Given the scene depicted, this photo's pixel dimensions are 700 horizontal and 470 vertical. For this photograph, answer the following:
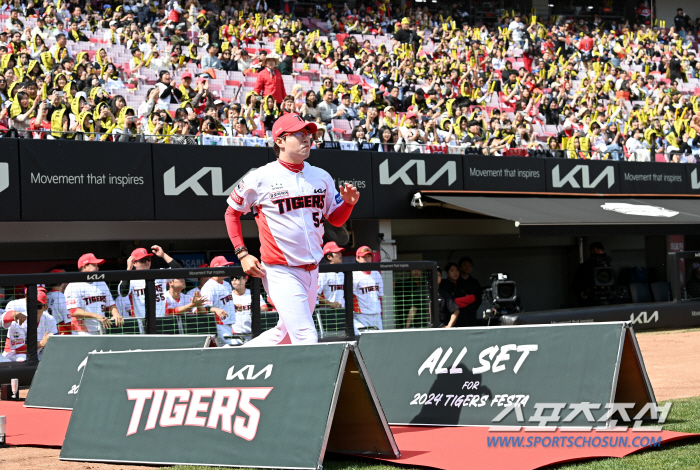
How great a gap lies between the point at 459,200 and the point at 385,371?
9347 mm

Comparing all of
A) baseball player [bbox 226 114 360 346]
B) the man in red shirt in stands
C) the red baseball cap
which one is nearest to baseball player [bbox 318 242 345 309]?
baseball player [bbox 226 114 360 346]

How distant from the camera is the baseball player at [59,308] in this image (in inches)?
352

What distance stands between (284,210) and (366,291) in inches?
203

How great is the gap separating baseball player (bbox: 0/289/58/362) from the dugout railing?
66 mm

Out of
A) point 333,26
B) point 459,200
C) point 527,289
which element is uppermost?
point 333,26

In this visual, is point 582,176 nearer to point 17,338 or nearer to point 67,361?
point 17,338

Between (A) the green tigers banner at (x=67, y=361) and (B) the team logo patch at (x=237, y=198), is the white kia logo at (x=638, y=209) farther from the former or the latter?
(B) the team logo patch at (x=237, y=198)

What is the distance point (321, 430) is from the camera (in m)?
4.20

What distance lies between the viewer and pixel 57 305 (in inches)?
354

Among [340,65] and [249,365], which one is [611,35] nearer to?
[340,65]

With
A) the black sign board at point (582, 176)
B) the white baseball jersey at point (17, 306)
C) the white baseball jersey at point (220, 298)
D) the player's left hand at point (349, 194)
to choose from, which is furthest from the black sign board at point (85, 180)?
the black sign board at point (582, 176)

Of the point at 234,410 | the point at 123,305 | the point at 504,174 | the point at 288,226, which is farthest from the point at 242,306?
the point at 504,174

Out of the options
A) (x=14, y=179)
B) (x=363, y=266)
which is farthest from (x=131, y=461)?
(x=14, y=179)

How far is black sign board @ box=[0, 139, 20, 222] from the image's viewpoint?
11562 millimetres
